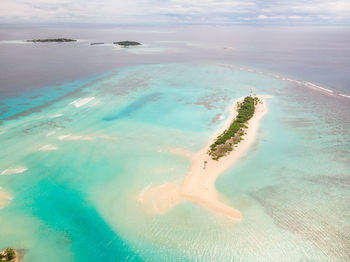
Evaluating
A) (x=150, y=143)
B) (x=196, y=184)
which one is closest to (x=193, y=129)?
(x=150, y=143)

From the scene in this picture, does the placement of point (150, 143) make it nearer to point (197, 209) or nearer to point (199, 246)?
point (197, 209)

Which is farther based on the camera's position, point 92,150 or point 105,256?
point 92,150

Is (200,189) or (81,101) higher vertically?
(81,101)

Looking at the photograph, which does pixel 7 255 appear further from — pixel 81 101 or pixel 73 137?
pixel 81 101

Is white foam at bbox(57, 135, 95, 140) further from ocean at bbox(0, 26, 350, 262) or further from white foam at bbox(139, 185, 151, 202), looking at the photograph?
white foam at bbox(139, 185, 151, 202)

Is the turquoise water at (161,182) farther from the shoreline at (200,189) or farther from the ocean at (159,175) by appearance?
the shoreline at (200,189)

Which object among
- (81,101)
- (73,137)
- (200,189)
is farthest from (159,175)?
(81,101)
